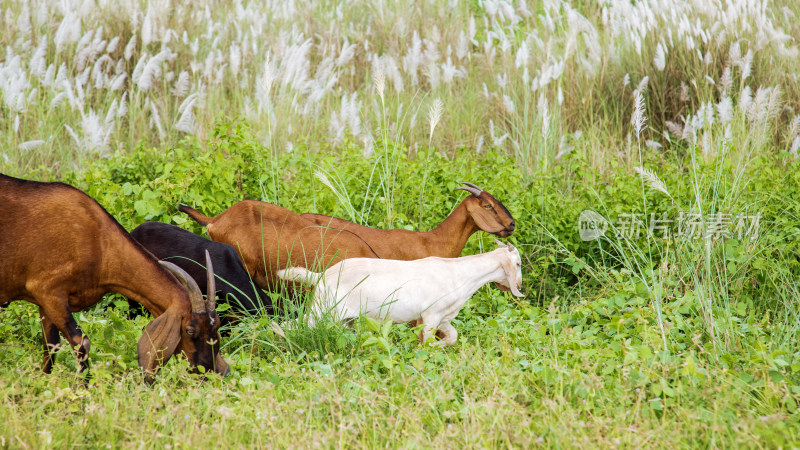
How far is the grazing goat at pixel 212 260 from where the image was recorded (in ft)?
18.1

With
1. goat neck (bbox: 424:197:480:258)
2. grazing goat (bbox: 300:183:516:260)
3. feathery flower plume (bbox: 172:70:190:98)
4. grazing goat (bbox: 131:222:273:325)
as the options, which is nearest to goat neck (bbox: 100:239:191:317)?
grazing goat (bbox: 131:222:273:325)

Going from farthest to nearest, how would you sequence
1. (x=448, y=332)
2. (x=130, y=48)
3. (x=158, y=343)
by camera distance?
(x=130, y=48) → (x=448, y=332) → (x=158, y=343)

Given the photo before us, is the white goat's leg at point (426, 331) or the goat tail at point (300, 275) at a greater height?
the goat tail at point (300, 275)

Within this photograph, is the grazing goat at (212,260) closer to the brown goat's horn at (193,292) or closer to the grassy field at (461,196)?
the grassy field at (461,196)

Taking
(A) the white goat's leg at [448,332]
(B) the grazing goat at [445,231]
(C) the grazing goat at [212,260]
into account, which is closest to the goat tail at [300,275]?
(C) the grazing goat at [212,260]

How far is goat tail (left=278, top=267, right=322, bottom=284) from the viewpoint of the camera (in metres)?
5.28

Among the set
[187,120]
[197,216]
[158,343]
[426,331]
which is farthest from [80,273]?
[187,120]

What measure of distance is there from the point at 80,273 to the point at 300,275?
1381 mm

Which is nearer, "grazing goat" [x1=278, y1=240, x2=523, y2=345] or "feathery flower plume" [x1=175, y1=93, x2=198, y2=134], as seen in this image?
"grazing goat" [x1=278, y1=240, x2=523, y2=345]

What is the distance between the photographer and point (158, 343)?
431cm

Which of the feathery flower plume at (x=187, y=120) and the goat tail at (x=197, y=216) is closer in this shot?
the goat tail at (x=197, y=216)

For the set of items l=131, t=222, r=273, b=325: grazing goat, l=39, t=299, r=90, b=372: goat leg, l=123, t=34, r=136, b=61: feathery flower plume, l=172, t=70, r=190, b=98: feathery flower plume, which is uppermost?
l=39, t=299, r=90, b=372: goat leg

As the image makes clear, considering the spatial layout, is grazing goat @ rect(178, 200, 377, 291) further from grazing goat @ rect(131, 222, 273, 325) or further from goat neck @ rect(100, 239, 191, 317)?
goat neck @ rect(100, 239, 191, 317)
